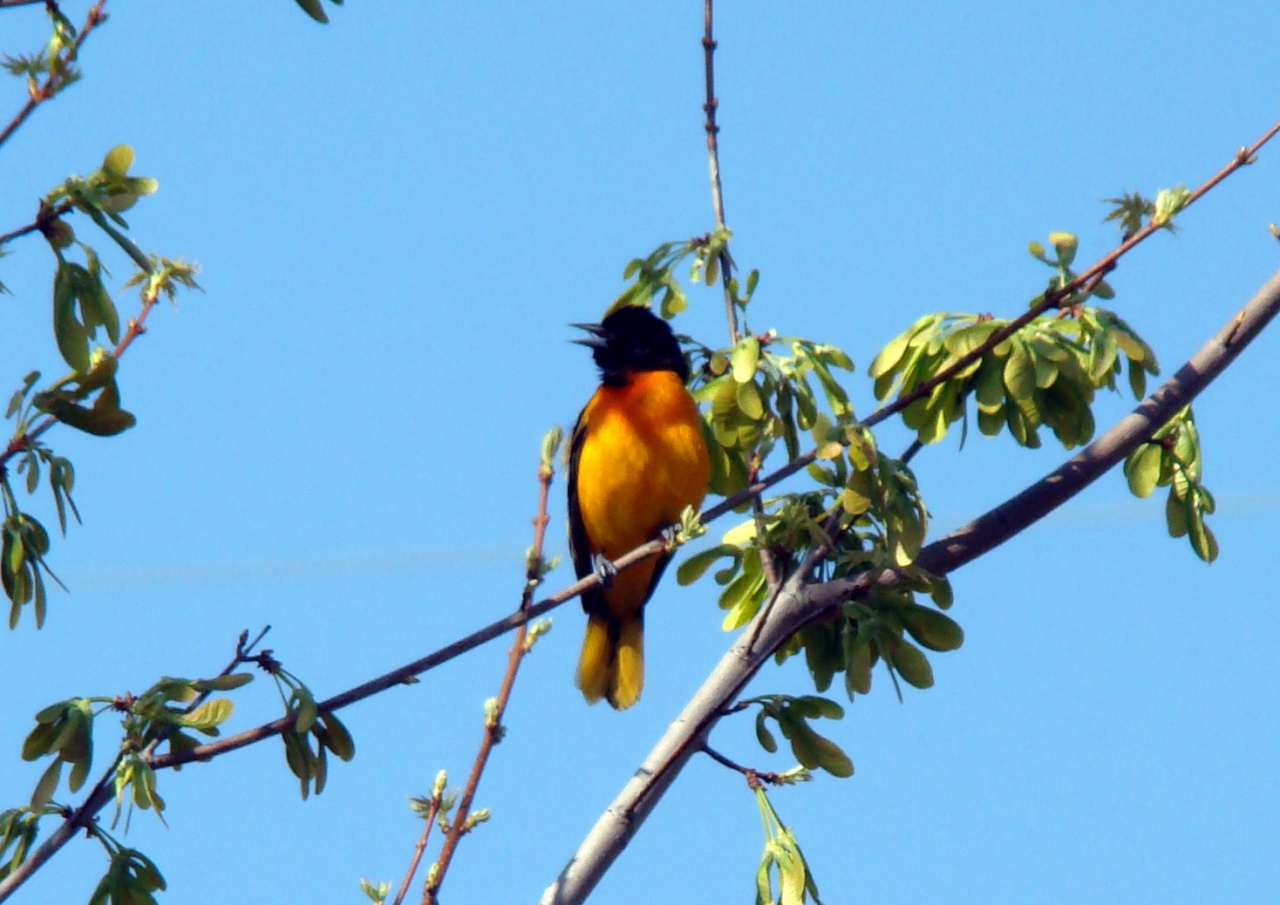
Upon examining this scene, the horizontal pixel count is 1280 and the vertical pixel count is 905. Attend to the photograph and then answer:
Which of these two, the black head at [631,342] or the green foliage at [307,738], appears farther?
the black head at [631,342]

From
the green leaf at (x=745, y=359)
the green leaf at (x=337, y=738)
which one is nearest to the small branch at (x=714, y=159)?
the green leaf at (x=745, y=359)

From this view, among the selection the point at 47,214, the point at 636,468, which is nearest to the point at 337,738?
the point at 47,214

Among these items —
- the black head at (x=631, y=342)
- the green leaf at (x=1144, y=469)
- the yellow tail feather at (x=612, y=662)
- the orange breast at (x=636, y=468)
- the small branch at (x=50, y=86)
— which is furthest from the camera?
the black head at (x=631, y=342)

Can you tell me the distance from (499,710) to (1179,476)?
1.91 m

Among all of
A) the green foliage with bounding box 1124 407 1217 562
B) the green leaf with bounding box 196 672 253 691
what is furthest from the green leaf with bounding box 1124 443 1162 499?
the green leaf with bounding box 196 672 253 691

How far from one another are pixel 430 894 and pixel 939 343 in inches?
66.6

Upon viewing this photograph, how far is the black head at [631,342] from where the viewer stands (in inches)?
238

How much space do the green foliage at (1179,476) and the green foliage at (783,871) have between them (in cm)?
121

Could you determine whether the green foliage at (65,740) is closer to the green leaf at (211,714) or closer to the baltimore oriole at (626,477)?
the green leaf at (211,714)

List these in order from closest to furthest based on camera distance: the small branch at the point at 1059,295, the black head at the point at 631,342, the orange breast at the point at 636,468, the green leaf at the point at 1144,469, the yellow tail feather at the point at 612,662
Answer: the small branch at the point at 1059,295 < the green leaf at the point at 1144,469 < the orange breast at the point at 636,468 < the yellow tail feather at the point at 612,662 < the black head at the point at 631,342

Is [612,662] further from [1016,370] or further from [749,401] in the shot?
[1016,370]

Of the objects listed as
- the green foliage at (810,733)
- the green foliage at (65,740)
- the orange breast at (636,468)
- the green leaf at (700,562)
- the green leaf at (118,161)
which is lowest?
the green foliage at (65,740)

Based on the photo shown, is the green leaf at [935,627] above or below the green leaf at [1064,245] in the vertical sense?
below

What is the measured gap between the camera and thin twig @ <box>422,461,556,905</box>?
2.67 metres
